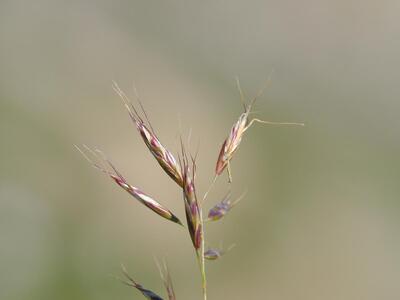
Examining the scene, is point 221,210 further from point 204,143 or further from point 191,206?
point 204,143

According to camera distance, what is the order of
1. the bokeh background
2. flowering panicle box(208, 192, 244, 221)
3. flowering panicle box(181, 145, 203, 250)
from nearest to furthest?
flowering panicle box(181, 145, 203, 250) < flowering panicle box(208, 192, 244, 221) < the bokeh background

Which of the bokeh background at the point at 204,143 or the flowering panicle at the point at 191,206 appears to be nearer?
the flowering panicle at the point at 191,206

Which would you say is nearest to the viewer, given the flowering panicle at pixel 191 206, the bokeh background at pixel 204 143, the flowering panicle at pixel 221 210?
the flowering panicle at pixel 191 206

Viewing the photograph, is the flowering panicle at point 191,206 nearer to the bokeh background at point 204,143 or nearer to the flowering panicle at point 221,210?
the flowering panicle at point 221,210

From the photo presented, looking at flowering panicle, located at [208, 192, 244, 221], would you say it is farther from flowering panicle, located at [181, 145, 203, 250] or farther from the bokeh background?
the bokeh background

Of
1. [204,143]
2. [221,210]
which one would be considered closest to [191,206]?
[221,210]

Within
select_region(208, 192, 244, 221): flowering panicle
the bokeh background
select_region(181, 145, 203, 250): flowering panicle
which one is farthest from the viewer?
the bokeh background

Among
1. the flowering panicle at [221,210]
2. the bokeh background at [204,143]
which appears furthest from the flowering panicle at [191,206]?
the bokeh background at [204,143]

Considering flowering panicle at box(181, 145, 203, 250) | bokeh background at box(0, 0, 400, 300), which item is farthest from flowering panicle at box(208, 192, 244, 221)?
bokeh background at box(0, 0, 400, 300)

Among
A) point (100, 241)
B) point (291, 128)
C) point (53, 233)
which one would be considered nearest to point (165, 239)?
point (100, 241)
